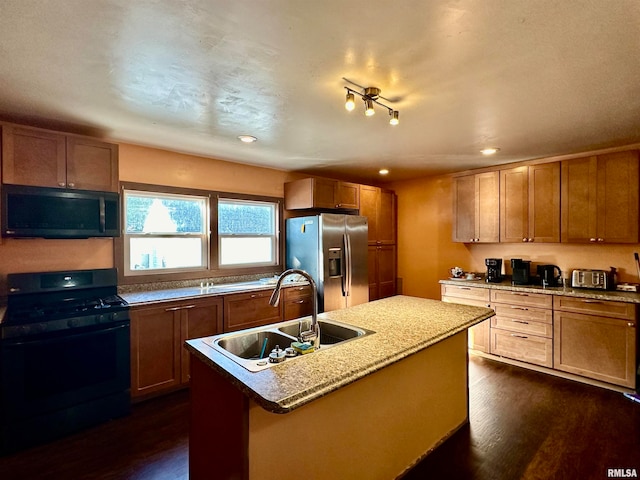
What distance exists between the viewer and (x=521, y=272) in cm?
371

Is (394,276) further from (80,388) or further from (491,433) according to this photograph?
(80,388)

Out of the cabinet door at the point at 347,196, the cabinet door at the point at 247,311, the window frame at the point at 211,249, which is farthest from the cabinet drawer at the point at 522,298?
the window frame at the point at 211,249

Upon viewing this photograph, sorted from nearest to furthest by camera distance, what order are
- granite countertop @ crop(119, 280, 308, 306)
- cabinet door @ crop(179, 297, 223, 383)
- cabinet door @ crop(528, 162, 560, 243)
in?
granite countertop @ crop(119, 280, 308, 306) < cabinet door @ crop(179, 297, 223, 383) < cabinet door @ crop(528, 162, 560, 243)

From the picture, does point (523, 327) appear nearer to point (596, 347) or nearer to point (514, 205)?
point (596, 347)

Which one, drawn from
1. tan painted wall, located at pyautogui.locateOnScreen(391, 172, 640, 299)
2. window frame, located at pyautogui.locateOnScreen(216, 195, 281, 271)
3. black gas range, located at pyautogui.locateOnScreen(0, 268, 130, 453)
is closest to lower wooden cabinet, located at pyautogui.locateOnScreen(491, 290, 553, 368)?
tan painted wall, located at pyautogui.locateOnScreen(391, 172, 640, 299)

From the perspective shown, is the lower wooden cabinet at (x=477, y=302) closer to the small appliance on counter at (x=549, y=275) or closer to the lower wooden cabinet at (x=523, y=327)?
the lower wooden cabinet at (x=523, y=327)

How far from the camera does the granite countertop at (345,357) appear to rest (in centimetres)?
116

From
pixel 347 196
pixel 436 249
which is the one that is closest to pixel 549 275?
pixel 436 249

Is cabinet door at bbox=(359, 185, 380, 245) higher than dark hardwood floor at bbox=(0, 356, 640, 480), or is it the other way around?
cabinet door at bbox=(359, 185, 380, 245)

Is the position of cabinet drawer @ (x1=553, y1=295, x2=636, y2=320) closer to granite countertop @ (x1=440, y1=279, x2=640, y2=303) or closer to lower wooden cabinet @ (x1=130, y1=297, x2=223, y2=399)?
granite countertop @ (x1=440, y1=279, x2=640, y2=303)

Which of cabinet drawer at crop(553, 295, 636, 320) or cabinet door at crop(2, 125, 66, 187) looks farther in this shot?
cabinet drawer at crop(553, 295, 636, 320)

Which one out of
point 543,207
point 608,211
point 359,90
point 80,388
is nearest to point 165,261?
point 80,388

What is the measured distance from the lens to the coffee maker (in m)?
3.97

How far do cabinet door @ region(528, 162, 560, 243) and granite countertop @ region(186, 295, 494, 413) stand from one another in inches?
76.7
